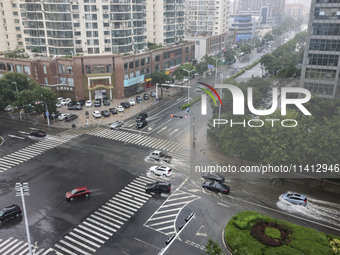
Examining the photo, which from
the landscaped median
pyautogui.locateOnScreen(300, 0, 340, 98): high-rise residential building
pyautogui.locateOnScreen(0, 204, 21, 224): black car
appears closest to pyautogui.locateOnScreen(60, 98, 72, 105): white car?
pyautogui.locateOnScreen(0, 204, 21, 224): black car

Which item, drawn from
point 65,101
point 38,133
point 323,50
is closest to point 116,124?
point 38,133

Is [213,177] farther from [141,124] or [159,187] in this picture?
[141,124]

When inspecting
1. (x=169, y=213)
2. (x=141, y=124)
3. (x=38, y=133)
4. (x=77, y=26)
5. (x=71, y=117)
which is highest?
(x=77, y=26)

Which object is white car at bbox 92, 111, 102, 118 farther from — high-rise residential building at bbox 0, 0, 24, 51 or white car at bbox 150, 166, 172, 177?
high-rise residential building at bbox 0, 0, 24, 51

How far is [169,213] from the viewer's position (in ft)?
118

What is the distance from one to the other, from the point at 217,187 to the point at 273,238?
1153cm

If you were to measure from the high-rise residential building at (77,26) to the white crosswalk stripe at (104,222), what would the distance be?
171 feet

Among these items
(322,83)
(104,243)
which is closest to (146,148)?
(104,243)

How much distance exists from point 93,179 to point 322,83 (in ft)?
167

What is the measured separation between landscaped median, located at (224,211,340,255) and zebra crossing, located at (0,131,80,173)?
35744 mm

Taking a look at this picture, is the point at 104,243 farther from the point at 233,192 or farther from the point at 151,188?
the point at 233,192

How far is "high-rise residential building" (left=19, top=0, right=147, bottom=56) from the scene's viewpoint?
77.2 metres

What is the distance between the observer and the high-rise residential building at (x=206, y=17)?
14229 cm

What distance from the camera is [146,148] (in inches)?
2125
